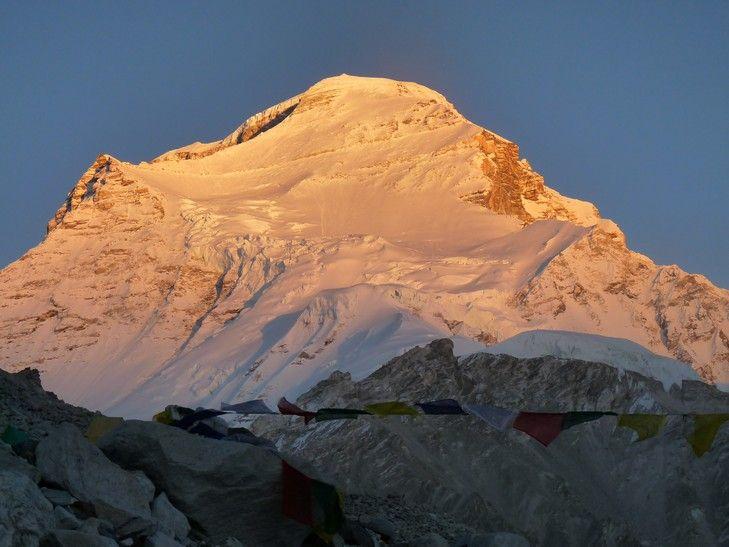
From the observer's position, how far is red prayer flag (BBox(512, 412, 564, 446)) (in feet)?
57.7

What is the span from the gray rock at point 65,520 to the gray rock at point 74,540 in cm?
36

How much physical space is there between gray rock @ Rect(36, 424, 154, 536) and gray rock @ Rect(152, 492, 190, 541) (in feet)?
0.39

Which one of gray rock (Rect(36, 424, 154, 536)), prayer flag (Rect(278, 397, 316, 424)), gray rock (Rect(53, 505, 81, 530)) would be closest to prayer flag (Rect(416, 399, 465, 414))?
prayer flag (Rect(278, 397, 316, 424))

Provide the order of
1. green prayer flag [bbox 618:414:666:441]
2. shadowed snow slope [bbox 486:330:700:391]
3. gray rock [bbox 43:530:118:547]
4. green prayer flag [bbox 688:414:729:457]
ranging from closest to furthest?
1. gray rock [bbox 43:530:118:547]
2. green prayer flag [bbox 688:414:729:457]
3. green prayer flag [bbox 618:414:666:441]
4. shadowed snow slope [bbox 486:330:700:391]

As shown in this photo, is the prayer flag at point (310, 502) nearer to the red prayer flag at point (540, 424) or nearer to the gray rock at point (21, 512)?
the gray rock at point (21, 512)

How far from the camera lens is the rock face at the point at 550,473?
106 ft

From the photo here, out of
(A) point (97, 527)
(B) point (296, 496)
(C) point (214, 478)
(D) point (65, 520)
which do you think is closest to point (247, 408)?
(B) point (296, 496)

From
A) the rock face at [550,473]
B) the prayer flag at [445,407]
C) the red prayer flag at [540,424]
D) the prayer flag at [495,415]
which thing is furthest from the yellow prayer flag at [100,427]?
the rock face at [550,473]

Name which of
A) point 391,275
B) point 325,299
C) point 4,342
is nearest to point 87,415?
point 325,299

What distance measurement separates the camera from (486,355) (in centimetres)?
4638

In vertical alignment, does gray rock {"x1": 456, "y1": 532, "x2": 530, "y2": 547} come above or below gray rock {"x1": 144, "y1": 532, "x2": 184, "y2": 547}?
above

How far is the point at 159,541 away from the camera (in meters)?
12.6

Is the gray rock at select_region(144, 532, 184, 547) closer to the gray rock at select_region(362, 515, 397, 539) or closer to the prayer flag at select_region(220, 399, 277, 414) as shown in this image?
the gray rock at select_region(362, 515, 397, 539)

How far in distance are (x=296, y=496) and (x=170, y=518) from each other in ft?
5.12
